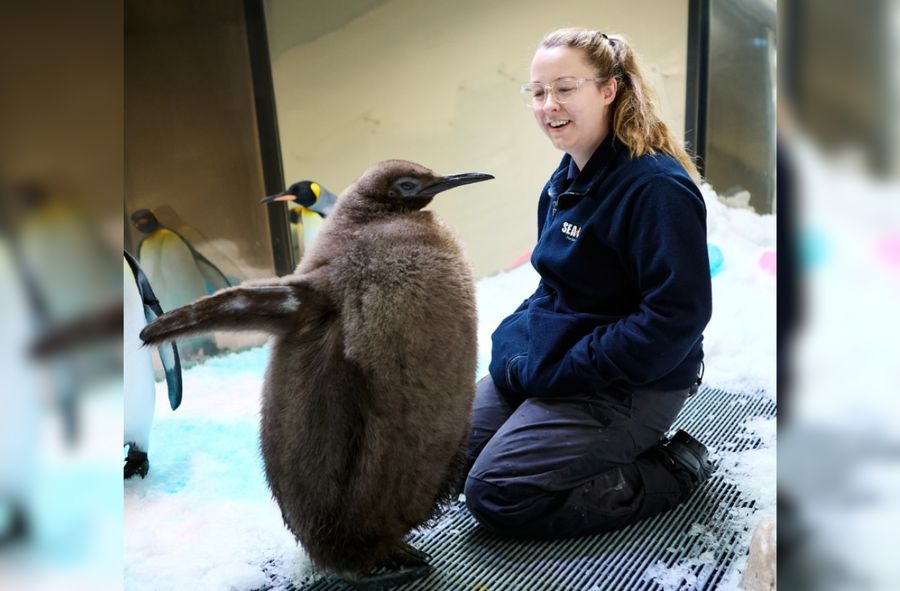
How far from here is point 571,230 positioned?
1.47 metres

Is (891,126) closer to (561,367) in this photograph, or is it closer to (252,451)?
(561,367)

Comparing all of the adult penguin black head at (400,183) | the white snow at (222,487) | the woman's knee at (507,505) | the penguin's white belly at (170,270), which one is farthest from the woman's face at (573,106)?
the penguin's white belly at (170,270)

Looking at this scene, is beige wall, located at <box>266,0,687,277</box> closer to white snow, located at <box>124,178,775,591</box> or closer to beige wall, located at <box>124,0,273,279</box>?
beige wall, located at <box>124,0,273,279</box>

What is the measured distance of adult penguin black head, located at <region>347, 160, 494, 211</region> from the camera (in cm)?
123

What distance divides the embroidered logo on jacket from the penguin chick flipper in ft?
1.76

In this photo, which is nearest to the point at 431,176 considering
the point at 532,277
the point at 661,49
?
the point at 532,277

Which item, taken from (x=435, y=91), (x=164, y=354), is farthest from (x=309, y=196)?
(x=164, y=354)

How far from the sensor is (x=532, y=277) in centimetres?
198

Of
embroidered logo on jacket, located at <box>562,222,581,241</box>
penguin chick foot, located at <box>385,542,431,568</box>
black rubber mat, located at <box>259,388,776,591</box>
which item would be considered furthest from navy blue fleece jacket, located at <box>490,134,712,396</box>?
penguin chick foot, located at <box>385,542,431,568</box>

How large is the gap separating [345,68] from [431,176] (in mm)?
490

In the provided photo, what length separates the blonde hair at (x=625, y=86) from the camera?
1.38m

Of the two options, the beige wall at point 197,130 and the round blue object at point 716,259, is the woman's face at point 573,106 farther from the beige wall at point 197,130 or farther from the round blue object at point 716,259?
the round blue object at point 716,259

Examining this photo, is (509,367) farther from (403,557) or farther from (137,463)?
(137,463)

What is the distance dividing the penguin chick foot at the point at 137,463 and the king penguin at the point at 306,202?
22.1 inches
